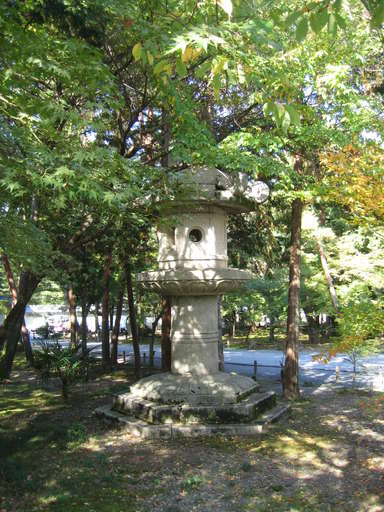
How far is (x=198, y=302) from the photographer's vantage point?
33.5ft

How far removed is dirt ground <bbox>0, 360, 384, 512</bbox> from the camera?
5.80 meters

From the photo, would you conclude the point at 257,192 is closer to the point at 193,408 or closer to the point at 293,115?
the point at 193,408

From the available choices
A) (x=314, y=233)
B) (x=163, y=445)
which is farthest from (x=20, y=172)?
(x=314, y=233)

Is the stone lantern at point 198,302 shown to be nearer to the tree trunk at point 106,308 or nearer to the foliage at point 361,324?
the foliage at point 361,324

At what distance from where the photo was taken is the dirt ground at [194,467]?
5.80 metres

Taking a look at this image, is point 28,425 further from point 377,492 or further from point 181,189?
point 377,492

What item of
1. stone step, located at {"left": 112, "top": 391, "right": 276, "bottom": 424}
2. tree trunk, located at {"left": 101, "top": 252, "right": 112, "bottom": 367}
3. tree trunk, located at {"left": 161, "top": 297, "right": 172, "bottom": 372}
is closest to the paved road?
tree trunk, located at {"left": 101, "top": 252, "right": 112, "bottom": 367}

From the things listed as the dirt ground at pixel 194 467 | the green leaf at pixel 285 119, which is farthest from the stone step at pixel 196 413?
the green leaf at pixel 285 119

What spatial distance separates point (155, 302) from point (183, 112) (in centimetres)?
1970

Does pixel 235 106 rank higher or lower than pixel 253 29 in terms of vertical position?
higher

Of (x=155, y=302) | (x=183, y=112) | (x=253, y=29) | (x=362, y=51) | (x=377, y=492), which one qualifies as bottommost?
(x=377, y=492)

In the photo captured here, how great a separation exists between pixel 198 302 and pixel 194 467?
3952 millimetres

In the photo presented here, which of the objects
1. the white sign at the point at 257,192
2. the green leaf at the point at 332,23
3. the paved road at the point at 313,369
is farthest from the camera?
the paved road at the point at 313,369

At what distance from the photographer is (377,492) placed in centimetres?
600
